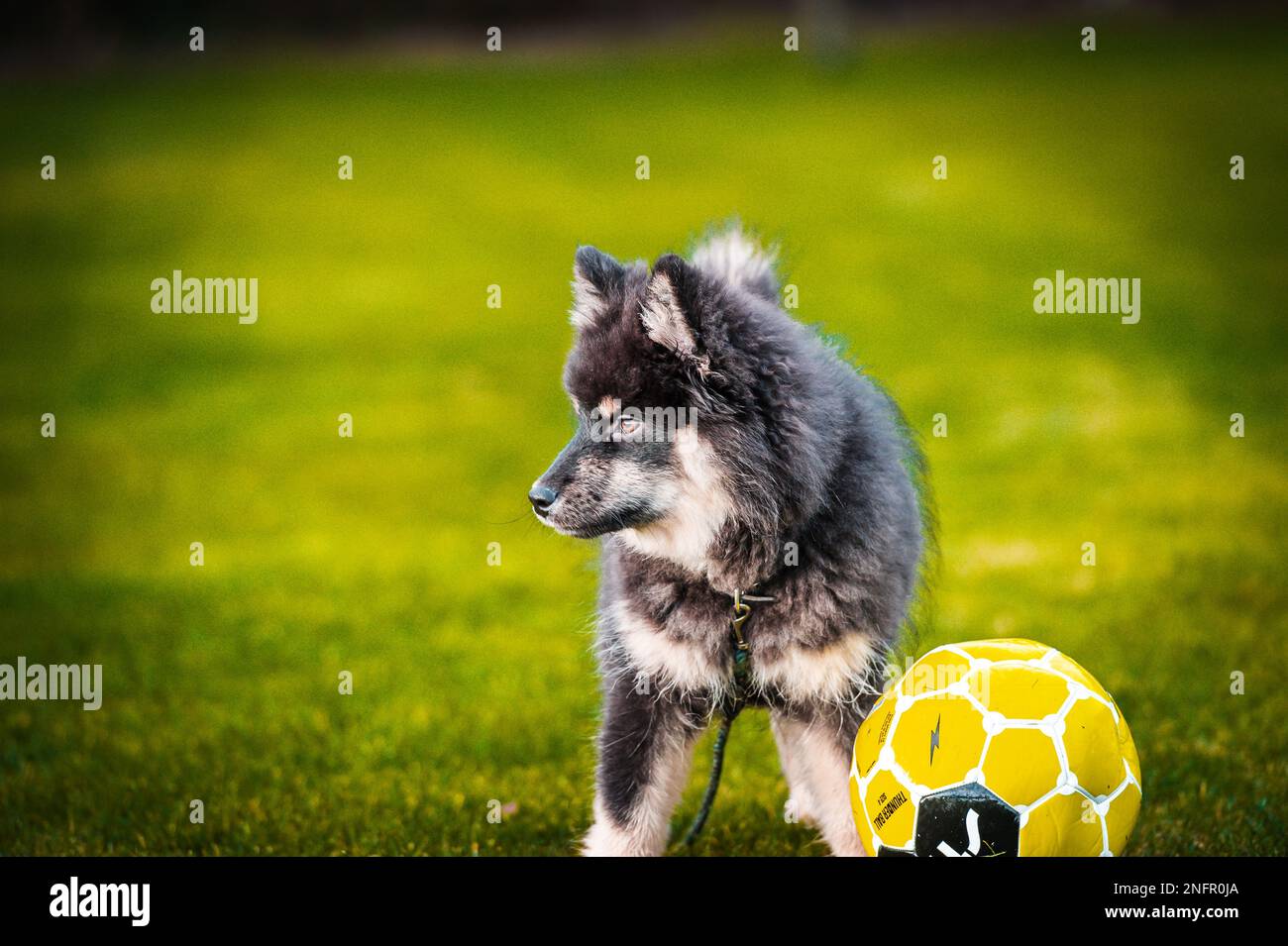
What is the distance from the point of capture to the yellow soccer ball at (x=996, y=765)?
3.38m

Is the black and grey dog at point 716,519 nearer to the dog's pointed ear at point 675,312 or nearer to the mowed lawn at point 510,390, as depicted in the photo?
the dog's pointed ear at point 675,312

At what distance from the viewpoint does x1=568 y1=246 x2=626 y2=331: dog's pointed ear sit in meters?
3.87

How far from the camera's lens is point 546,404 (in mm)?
11141

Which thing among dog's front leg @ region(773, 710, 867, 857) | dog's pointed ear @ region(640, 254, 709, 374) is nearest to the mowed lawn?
dog's front leg @ region(773, 710, 867, 857)

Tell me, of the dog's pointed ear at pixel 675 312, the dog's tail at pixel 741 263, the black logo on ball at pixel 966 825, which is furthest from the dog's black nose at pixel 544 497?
the black logo on ball at pixel 966 825

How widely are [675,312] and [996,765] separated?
5.12 ft

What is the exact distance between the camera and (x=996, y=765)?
3396mm

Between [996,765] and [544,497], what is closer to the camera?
[996,765]

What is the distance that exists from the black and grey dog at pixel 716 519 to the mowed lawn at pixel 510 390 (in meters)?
0.75

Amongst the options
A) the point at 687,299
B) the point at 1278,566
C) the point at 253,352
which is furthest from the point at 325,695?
the point at 253,352

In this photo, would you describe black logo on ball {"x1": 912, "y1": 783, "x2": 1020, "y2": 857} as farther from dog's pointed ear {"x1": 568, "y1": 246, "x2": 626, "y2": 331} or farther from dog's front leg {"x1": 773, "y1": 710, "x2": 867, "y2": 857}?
dog's pointed ear {"x1": 568, "y1": 246, "x2": 626, "y2": 331}

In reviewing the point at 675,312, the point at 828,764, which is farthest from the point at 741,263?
the point at 828,764

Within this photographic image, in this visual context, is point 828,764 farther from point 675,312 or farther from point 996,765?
point 675,312
